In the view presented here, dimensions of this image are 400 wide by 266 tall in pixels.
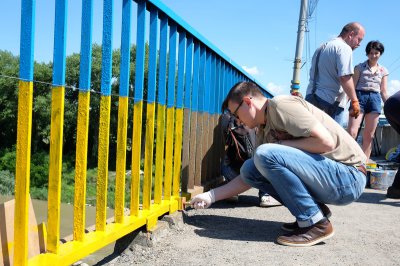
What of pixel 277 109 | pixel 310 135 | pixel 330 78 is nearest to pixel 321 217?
pixel 310 135

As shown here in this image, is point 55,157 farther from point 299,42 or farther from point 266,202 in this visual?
point 299,42

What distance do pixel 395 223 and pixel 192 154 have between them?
165 centimetres

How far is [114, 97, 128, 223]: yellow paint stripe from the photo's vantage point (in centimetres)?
237

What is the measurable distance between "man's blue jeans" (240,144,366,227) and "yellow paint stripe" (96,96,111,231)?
98 cm

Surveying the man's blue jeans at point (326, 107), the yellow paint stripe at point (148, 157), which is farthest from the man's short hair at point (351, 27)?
the yellow paint stripe at point (148, 157)

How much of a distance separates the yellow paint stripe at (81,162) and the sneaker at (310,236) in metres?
1.27

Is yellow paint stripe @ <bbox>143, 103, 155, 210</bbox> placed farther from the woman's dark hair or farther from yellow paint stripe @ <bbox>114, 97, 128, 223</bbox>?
the woman's dark hair

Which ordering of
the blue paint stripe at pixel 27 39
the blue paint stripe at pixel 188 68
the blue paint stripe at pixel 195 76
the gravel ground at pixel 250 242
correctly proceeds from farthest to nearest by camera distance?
the blue paint stripe at pixel 195 76, the blue paint stripe at pixel 188 68, the gravel ground at pixel 250 242, the blue paint stripe at pixel 27 39

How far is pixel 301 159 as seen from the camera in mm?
2764

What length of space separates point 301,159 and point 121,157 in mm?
1080

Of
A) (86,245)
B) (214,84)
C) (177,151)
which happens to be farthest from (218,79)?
(86,245)

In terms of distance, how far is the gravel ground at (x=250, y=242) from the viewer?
99.3 inches

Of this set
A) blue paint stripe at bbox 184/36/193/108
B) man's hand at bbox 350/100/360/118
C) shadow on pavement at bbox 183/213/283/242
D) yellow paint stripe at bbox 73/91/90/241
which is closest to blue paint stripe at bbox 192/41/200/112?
blue paint stripe at bbox 184/36/193/108

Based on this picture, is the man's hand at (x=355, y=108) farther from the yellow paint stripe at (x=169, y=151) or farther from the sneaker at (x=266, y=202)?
the yellow paint stripe at (x=169, y=151)
